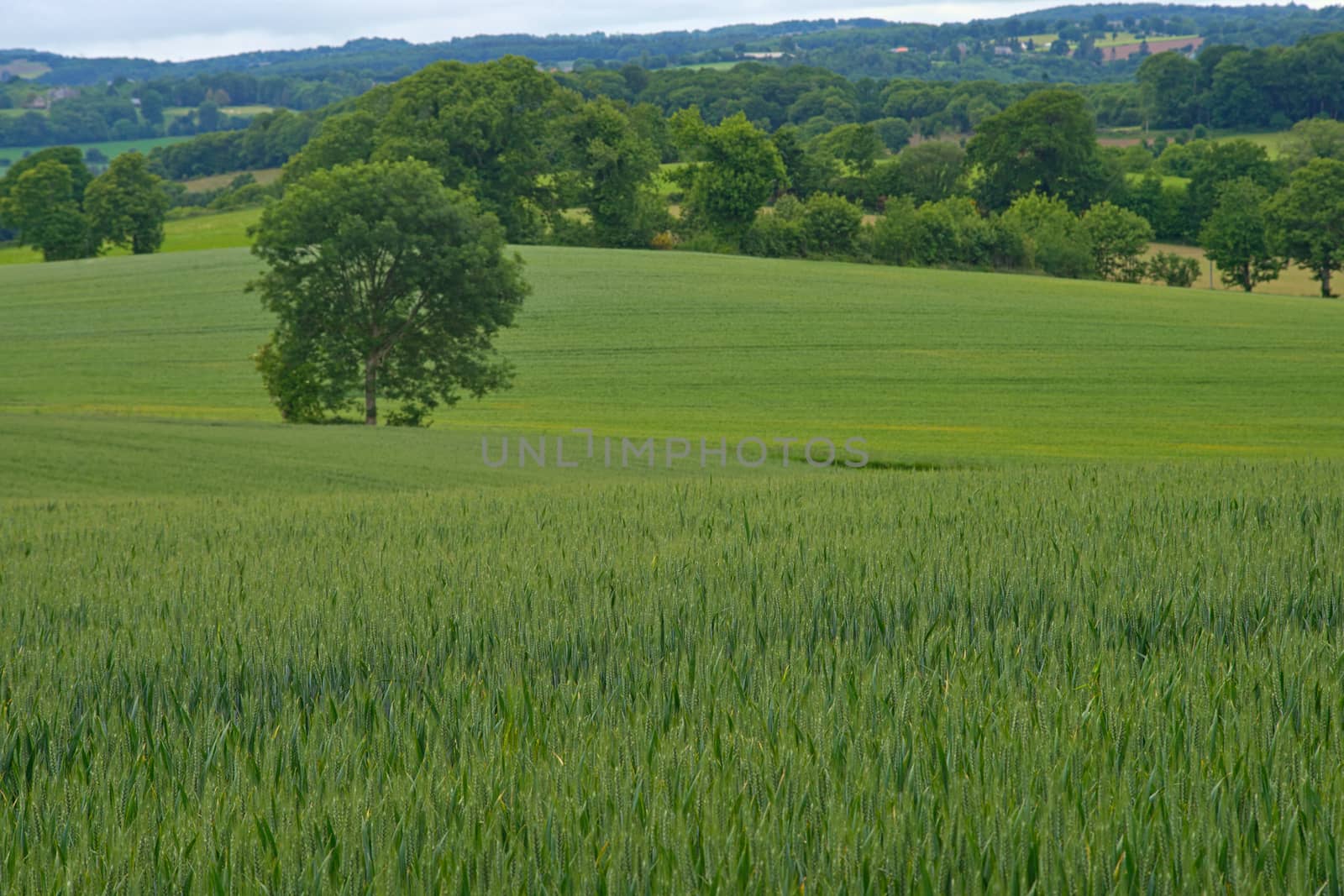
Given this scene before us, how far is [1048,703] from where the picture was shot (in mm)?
3695

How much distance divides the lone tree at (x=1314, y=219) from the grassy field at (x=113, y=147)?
324 feet

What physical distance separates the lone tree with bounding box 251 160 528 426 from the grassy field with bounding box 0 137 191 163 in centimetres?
9312

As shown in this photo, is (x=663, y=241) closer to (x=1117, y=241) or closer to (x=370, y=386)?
(x=1117, y=241)

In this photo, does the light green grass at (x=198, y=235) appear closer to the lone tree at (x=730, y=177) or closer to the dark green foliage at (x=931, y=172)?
the lone tree at (x=730, y=177)

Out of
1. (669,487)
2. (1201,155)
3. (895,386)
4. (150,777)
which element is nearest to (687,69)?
(1201,155)

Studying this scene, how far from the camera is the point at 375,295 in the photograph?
3478 cm

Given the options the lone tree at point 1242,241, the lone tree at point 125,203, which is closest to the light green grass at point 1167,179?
the lone tree at point 1242,241

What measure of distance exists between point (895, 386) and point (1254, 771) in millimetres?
38578

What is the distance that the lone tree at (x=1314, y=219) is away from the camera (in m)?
68.4

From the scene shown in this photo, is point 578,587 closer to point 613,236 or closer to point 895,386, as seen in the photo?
point 895,386

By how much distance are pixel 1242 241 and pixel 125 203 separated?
71957 mm

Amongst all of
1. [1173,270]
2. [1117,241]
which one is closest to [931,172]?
[1117,241]

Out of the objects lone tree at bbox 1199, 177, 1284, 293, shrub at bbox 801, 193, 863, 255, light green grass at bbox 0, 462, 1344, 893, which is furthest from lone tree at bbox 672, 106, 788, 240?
light green grass at bbox 0, 462, 1344, 893

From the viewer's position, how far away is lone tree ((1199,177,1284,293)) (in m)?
73.4
